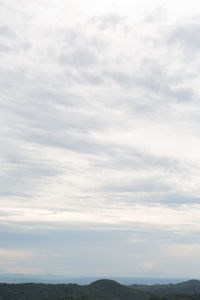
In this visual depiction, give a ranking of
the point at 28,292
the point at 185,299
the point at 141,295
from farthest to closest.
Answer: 1. the point at 141,295
2. the point at 28,292
3. the point at 185,299

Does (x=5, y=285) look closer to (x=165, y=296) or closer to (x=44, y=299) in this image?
(x=44, y=299)

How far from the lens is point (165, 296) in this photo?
15188cm

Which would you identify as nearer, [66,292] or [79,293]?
[79,293]

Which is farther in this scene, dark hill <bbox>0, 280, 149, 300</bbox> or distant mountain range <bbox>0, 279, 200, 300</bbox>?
dark hill <bbox>0, 280, 149, 300</bbox>

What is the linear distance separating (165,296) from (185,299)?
8.42 meters

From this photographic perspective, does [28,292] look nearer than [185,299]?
No

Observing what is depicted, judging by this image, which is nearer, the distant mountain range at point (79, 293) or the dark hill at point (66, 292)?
the distant mountain range at point (79, 293)

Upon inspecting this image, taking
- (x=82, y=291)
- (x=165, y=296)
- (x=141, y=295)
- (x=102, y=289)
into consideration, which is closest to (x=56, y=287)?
(x=82, y=291)

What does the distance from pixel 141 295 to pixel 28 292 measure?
54523 millimetres

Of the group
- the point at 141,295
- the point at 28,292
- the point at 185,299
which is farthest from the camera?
the point at 141,295

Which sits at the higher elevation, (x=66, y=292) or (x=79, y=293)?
(x=66, y=292)

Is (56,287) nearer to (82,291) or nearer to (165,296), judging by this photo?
(82,291)

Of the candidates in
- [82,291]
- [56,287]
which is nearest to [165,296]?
[82,291]

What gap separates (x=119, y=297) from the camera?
17388cm
